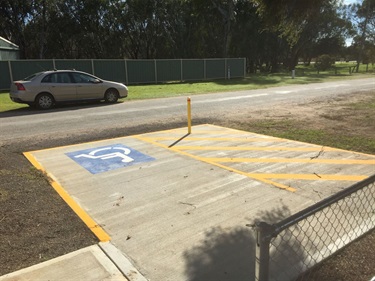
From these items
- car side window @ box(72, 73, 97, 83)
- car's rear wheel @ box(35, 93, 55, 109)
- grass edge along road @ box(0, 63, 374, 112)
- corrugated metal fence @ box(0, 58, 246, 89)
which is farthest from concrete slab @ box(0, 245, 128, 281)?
corrugated metal fence @ box(0, 58, 246, 89)

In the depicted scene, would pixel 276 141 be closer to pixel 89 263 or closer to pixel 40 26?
pixel 89 263

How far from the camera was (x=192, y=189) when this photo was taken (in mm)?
5070

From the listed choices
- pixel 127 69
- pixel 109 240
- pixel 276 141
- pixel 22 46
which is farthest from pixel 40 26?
pixel 109 240

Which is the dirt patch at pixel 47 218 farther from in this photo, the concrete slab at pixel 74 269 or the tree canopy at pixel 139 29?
the tree canopy at pixel 139 29

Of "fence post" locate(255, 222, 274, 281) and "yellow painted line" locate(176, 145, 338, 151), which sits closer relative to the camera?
"fence post" locate(255, 222, 274, 281)

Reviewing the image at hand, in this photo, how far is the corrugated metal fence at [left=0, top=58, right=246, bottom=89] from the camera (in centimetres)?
2184

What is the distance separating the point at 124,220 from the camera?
4.14m

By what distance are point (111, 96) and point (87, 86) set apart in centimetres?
125

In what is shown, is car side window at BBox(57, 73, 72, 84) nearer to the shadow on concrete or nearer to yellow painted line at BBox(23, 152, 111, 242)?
yellow painted line at BBox(23, 152, 111, 242)

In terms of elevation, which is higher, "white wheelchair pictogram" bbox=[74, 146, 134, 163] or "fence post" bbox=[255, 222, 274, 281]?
"fence post" bbox=[255, 222, 274, 281]

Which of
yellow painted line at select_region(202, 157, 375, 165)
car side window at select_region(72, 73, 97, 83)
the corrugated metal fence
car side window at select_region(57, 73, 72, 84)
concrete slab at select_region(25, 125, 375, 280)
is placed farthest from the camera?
the corrugated metal fence

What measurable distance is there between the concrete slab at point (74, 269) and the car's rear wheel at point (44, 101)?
39.7 feet

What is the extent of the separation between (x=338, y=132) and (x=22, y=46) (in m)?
42.0

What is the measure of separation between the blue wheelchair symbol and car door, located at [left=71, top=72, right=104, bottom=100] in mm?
8283
